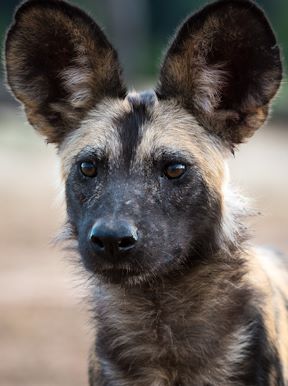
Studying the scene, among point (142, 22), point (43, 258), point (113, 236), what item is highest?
point (142, 22)

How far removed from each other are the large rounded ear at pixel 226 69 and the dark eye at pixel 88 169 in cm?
43

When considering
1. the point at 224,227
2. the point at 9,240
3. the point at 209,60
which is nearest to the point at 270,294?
the point at 224,227

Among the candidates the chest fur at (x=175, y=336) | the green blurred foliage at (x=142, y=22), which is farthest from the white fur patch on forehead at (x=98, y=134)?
the green blurred foliage at (x=142, y=22)

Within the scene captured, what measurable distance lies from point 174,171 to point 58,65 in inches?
29.7

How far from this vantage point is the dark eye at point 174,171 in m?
3.93

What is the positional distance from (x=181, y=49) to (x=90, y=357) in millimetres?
1344

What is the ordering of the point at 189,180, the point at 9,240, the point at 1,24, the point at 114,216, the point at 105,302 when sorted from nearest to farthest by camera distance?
1. the point at 114,216
2. the point at 189,180
3. the point at 105,302
4. the point at 9,240
5. the point at 1,24

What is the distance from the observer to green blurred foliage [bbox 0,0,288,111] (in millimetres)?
23305

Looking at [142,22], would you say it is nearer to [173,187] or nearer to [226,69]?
[226,69]

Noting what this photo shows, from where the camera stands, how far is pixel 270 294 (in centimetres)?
416

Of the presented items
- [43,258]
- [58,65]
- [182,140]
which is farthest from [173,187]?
[43,258]

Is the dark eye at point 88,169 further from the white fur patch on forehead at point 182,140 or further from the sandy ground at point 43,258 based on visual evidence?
the sandy ground at point 43,258

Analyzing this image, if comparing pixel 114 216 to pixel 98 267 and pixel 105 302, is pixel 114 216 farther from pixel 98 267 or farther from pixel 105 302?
pixel 105 302

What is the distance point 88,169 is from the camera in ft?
13.2
